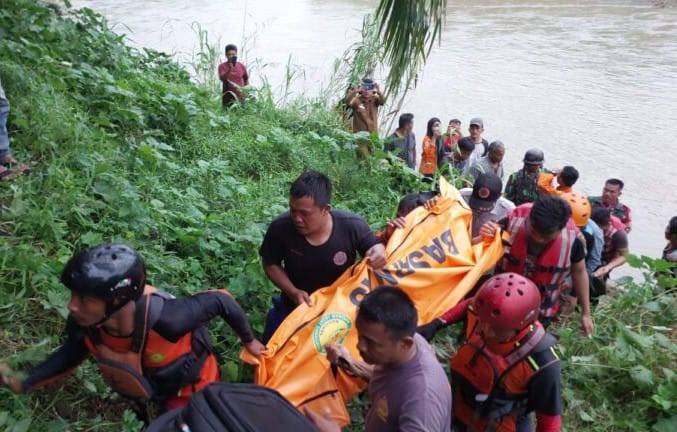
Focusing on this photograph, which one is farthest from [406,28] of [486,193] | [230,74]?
[230,74]

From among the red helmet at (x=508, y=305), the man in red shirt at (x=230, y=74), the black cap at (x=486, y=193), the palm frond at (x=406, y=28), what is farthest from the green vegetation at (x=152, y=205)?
the man in red shirt at (x=230, y=74)

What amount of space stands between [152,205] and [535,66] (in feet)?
47.3

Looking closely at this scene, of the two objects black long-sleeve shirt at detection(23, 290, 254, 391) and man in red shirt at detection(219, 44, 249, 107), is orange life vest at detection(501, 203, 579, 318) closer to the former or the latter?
black long-sleeve shirt at detection(23, 290, 254, 391)

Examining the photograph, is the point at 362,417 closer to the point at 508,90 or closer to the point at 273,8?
the point at 508,90

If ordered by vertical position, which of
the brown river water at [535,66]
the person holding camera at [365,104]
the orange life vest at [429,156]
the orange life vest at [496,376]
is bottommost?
the brown river water at [535,66]

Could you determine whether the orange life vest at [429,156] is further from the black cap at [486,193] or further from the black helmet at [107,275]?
the black helmet at [107,275]

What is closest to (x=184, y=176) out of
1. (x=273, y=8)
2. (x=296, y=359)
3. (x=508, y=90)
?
(x=296, y=359)

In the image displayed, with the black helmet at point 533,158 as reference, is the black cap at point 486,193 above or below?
above

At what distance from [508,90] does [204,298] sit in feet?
43.3

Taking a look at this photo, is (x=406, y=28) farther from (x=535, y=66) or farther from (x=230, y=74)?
(x=535, y=66)

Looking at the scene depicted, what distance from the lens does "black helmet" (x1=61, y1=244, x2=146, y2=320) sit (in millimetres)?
2031

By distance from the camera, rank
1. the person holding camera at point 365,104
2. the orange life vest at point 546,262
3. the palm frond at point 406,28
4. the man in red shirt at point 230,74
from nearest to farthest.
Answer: the orange life vest at point 546,262 < the palm frond at point 406,28 < the person holding camera at point 365,104 < the man in red shirt at point 230,74

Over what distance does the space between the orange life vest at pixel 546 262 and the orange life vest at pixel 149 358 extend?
187 centimetres

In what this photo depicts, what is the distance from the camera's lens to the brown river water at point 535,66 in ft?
35.2
